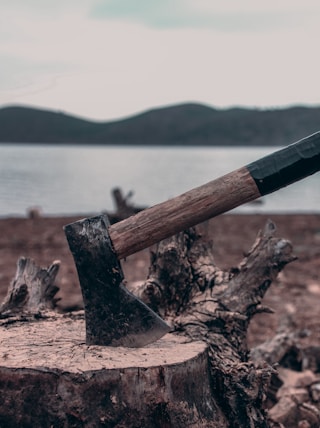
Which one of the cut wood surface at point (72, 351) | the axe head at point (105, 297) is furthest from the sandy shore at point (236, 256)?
the axe head at point (105, 297)

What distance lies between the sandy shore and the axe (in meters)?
1.24

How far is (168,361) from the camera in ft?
10.3

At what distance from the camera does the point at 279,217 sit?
19500mm

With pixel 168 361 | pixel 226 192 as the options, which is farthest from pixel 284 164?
pixel 168 361

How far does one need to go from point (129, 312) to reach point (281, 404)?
72.6 inches

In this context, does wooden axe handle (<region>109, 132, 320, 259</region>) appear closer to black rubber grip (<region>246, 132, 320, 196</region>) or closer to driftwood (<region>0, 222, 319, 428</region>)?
black rubber grip (<region>246, 132, 320, 196</region>)

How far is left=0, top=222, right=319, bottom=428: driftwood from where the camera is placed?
9.92 ft

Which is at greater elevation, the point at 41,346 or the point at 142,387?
the point at 41,346

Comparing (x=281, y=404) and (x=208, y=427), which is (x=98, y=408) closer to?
(x=208, y=427)

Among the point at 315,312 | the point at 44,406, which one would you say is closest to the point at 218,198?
the point at 44,406

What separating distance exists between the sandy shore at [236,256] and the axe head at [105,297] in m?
1.34

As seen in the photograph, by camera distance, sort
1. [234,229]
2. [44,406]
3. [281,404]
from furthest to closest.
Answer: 1. [234,229]
2. [281,404]
3. [44,406]

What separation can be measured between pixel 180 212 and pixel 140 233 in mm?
230

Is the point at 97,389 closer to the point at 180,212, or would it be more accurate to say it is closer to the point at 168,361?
the point at 168,361
